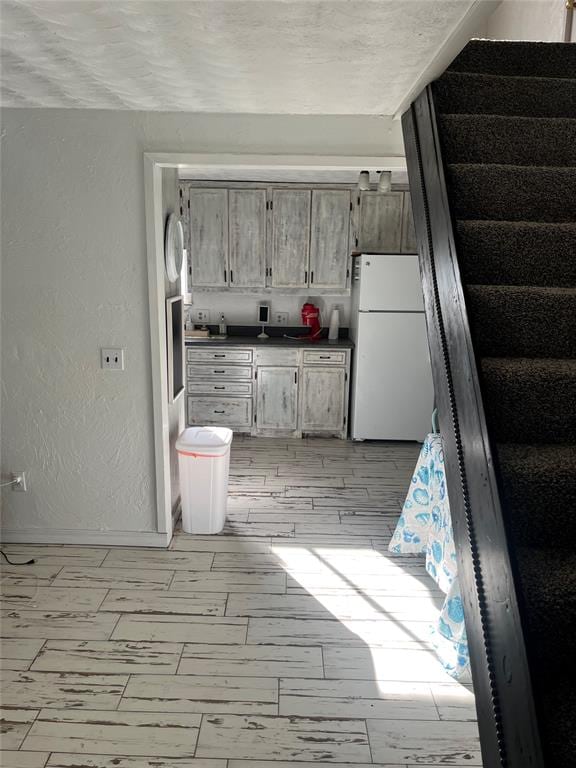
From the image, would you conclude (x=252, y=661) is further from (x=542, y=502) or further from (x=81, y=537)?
(x=542, y=502)

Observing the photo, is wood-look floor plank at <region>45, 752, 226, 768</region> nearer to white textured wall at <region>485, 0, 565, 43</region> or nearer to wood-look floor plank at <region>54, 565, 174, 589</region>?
wood-look floor plank at <region>54, 565, 174, 589</region>

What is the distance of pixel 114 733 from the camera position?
2121 millimetres

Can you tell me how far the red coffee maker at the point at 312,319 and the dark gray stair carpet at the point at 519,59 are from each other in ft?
10.6

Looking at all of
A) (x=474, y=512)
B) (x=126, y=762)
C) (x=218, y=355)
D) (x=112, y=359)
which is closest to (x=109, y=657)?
(x=126, y=762)

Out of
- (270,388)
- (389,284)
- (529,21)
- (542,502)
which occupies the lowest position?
(270,388)

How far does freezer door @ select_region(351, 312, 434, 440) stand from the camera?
5.24 metres

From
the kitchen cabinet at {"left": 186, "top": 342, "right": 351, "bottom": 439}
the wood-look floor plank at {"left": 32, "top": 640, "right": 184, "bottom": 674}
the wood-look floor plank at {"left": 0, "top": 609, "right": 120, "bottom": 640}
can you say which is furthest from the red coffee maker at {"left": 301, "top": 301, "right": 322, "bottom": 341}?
the wood-look floor plank at {"left": 32, "top": 640, "right": 184, "bottom": 674}

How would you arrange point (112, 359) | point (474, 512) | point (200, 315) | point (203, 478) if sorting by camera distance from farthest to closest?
point (200, 315) < point (203, 478) < point (112, 359) < point (474, 512)

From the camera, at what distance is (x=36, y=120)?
2.97 metres

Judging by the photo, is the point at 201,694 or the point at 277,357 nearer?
the point at 201,694

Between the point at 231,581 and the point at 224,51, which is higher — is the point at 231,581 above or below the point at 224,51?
below

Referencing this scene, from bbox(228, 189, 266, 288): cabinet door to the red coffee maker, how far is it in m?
0.52

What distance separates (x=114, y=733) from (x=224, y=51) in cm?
246

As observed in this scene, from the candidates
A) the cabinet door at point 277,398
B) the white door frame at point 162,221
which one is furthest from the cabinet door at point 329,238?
the white door frame at point 162,221
